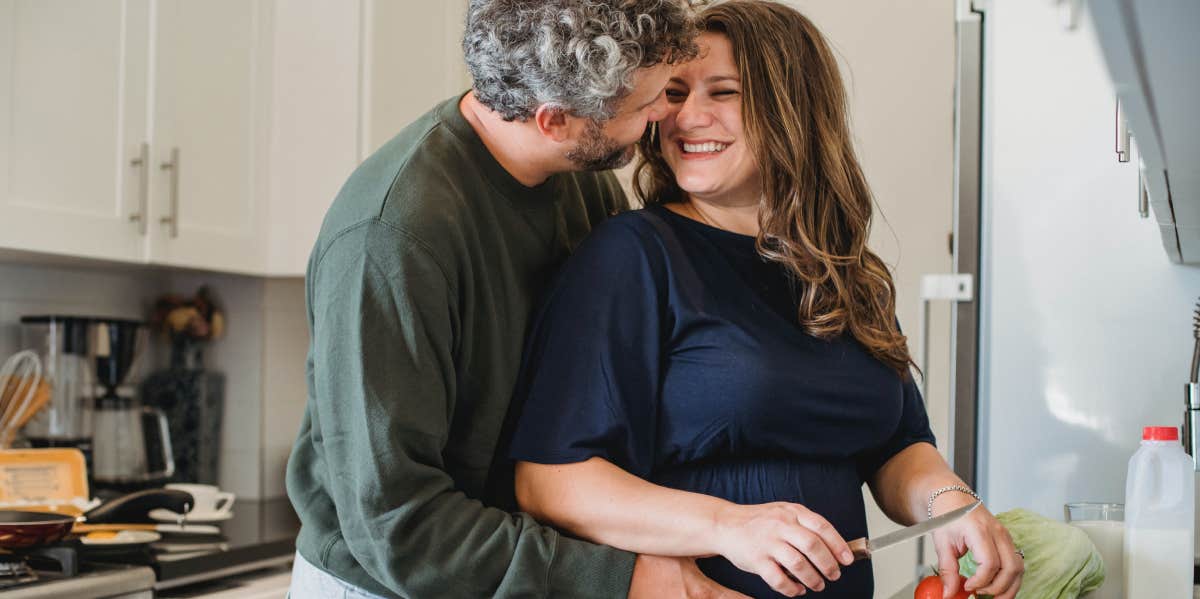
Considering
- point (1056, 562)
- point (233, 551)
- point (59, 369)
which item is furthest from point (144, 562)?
point (1056, 562)

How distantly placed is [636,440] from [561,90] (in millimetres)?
366

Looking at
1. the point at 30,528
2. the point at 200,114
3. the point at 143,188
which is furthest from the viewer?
the point at 200,114

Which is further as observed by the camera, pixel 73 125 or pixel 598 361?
pixel 73 125

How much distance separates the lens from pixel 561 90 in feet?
3.82

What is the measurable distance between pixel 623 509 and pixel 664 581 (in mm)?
85

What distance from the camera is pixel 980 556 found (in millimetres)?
1295

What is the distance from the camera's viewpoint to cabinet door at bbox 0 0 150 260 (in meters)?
2.05

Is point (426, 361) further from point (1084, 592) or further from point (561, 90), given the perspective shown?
point (1084, 592)

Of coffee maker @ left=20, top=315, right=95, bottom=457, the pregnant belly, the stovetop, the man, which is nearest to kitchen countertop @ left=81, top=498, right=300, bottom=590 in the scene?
the stovetop

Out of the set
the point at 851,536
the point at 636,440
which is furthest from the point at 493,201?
the point at 851,536

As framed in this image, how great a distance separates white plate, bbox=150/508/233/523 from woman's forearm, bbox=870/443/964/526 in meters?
1.40

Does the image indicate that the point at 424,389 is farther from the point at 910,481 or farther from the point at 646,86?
the point at 910,481

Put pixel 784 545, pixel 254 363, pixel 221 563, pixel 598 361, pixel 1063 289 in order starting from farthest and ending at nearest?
pixel 254 363 < pixel 1063 289 < pixel 221 563 < pixel 598 361 < pixel 784 545

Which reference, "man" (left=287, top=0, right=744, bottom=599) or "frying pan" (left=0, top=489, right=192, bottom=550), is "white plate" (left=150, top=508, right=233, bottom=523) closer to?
"frying pan" (left=0, top=489, right=192, bottom=550)
